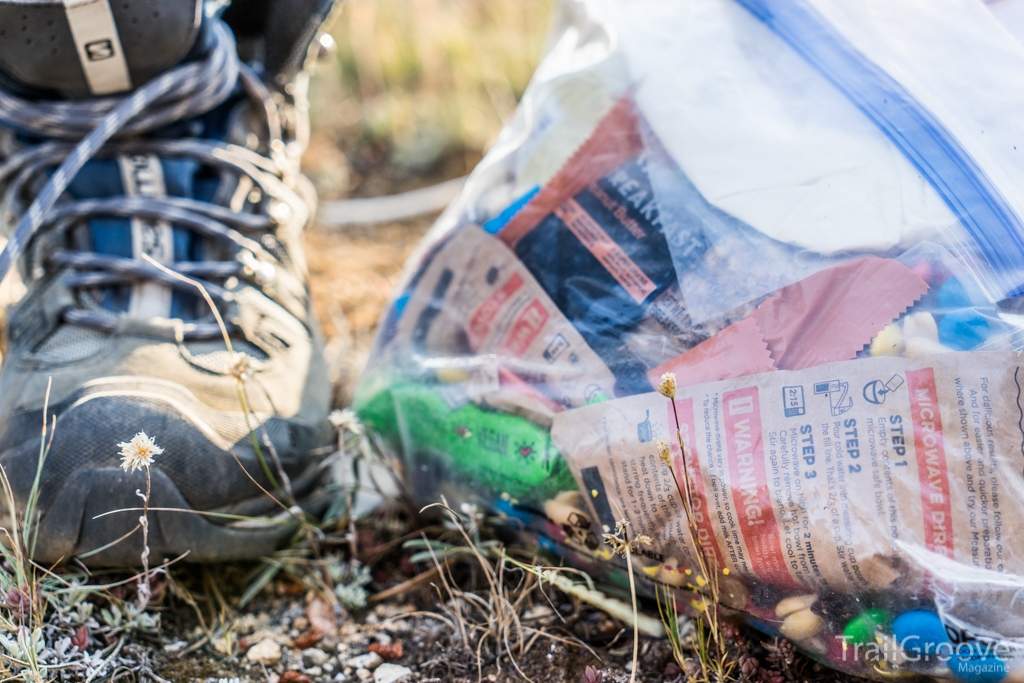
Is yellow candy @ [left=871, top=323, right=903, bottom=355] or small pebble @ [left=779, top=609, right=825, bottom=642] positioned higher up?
yellow candy @ [left=871, top=323, right=903, bottom=355]

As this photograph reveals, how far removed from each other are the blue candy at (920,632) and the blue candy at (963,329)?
0.25 meters

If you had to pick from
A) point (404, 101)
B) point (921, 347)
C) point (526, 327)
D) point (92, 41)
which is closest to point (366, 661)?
point (526, 327)

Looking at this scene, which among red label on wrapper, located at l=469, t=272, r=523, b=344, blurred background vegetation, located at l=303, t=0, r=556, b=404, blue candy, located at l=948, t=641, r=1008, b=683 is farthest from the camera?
blurred background vegetation, located at l=303, t=0, r=556, b=404

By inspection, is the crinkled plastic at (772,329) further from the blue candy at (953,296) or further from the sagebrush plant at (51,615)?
the sagebrush plant at (51,615)

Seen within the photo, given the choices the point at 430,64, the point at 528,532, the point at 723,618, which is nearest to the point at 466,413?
the point at 528,532

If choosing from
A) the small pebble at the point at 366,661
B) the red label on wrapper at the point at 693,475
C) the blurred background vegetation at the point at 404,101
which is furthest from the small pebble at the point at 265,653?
the blurred background vegetation at the point at 404,101

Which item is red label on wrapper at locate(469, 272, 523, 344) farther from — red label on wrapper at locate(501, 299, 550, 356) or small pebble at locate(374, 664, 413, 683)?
small pebble at locate(374, 664, 413, 683)

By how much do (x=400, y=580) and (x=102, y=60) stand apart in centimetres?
76

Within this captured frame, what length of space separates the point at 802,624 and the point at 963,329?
0.32 m

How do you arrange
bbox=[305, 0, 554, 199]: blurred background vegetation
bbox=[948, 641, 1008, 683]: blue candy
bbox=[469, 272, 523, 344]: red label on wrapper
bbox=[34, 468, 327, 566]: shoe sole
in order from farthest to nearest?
bbox=[305, 0, 554, 199]: blurred background vegetation < bbox=[469, 272, 523, 344]: red label on wrapper < bbox=[34, 468, 327, 566]: shoe sole < bbox=[948, 641, 1008, 683]: blue candy

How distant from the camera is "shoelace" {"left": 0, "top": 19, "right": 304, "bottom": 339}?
38.3 inches

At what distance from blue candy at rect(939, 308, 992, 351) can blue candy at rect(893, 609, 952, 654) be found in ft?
0.81

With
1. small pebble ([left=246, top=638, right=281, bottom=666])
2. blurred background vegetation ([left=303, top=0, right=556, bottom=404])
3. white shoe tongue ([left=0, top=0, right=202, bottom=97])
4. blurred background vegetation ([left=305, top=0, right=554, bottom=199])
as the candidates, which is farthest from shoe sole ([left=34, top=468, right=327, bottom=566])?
blurred background vegetation ([left=305, top=0, right=554, bottom=199])

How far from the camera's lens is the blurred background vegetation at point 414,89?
2.13m
